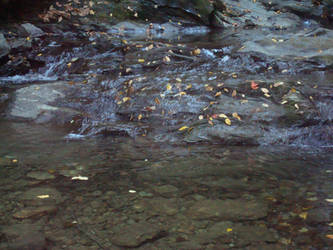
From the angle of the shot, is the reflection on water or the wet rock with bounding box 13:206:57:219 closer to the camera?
the reflection on water

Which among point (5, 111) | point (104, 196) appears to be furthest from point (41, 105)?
point (104, 196)

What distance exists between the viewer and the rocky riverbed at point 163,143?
2.82 m

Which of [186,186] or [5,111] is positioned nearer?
[186,186]

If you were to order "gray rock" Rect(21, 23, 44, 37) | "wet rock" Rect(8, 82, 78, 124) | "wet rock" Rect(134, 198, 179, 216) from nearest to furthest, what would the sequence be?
"wet rock" Rect(134, 198, 179, 216) < "wet rock" Rect(8, 82, 78, 124) < "gray rock" Rect(21, 23, 44, 37)

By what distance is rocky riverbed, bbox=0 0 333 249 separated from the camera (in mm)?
2820

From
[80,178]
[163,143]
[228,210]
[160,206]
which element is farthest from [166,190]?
[163,143]

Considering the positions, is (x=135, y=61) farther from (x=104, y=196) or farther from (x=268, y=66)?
(x=104, y=196)

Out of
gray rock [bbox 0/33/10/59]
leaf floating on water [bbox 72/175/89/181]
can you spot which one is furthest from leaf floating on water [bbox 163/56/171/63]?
leaf floating on water [bbox 72/175/89/181]

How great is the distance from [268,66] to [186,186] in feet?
16.4

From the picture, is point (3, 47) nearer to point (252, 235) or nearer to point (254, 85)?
point (254, 85)

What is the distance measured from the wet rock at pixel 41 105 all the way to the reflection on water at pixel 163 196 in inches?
50.2

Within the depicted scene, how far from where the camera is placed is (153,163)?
14.1 feet

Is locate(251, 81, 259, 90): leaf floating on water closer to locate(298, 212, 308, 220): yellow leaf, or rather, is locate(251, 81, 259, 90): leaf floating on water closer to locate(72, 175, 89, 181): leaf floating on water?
locate(298, 212, 308, 220): yellow leaf

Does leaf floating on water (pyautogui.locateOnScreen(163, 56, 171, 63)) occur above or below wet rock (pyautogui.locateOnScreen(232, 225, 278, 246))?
above
